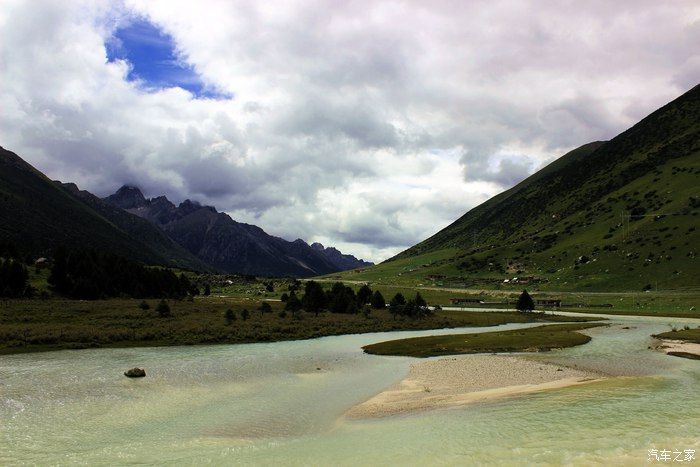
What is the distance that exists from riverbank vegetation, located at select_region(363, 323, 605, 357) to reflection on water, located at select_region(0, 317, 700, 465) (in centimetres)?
1290

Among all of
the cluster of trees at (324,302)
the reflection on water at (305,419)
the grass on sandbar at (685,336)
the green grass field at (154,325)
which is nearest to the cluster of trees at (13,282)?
the green grass field at (154,325)

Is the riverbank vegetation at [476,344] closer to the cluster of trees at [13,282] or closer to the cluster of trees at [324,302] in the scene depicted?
the cluster of trees at [324,302]

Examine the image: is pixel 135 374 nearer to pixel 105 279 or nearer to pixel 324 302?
pixel 324 302

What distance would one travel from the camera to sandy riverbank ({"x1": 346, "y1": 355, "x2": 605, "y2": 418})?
3488 centimetres

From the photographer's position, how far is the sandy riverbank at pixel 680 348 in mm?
54812

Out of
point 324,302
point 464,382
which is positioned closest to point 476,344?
point 464,382

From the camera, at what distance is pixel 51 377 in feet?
147

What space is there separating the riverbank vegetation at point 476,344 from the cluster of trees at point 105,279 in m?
88.6

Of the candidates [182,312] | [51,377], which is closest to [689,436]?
[51,377]

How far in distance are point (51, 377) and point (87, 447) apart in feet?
78.2

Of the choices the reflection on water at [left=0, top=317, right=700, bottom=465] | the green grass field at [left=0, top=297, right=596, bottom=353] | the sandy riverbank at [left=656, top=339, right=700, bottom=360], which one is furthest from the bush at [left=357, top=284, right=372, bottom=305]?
the reflection on water at [left=0, top=317, right=700, bottom=465]

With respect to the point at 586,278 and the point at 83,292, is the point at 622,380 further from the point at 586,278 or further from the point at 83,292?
the point at 586,278

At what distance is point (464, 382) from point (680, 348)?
3716 centimetres

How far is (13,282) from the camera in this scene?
10825 centimetres
